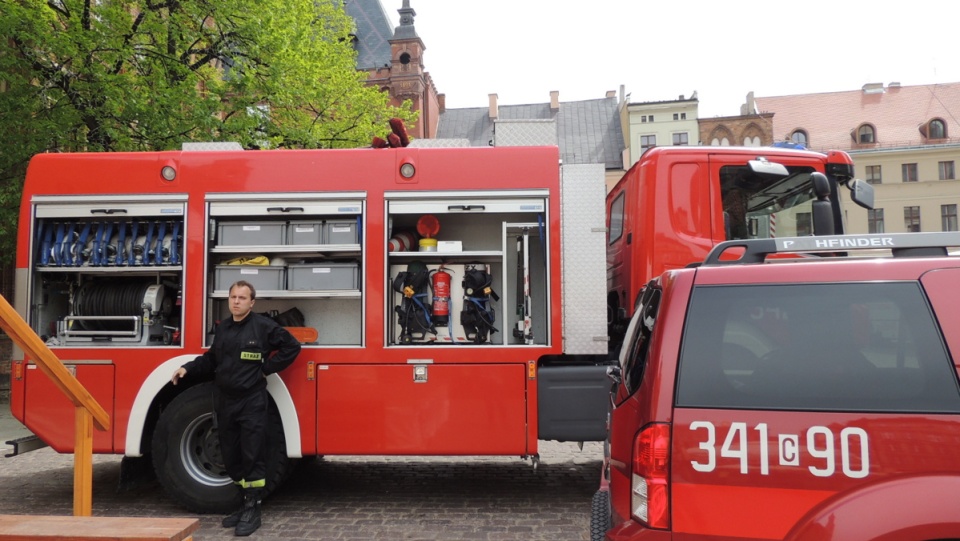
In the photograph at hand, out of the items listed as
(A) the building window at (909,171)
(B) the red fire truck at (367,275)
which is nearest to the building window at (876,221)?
(A) the building window at (909,171)

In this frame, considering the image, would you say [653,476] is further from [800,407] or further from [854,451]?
[854,451]

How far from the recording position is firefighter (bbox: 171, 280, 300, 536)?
5.00 meters

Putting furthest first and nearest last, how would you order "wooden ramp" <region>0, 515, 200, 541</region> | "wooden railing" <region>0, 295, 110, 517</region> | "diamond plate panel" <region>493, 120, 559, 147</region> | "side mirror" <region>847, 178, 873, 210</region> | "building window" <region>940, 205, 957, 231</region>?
1. "building window" <region>940, 205, 957, 231</region>
2. "diamond plate panel" <region>493, 120, 559, 147</region>
3. "side mirror" <region>847, 178, 873, 210</region>
4. "wooden railing" <region>0, 295, 110, 517</region>
5. "wooden ramp" <region>0, 515, 200, 541</region>

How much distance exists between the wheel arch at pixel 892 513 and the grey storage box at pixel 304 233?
414cm

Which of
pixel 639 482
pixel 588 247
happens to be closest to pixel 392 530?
pixel 588 247

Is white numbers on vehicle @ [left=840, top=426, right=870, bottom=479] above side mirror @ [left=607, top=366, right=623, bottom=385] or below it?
below

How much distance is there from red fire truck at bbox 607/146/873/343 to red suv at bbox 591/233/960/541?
8.37ft

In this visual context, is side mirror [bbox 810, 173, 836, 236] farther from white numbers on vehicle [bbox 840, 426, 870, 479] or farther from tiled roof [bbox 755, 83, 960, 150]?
tiled roof [bbox 755, 83, 960, 150]

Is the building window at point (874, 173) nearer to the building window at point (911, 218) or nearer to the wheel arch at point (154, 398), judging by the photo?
the building window at point (911, 218)

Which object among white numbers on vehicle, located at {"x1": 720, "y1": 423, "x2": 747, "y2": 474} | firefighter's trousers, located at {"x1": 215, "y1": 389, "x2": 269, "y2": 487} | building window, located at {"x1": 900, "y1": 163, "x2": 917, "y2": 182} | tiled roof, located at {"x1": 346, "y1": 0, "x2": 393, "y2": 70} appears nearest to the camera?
white numbers on vehicle, located at {"x1": 720, "y1": 423, "x2": 747, "y2": 474}

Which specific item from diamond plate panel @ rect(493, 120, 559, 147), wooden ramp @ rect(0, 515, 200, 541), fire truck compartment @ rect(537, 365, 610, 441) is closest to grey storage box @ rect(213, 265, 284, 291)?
diamond plate panel @ rect(493, 120, 559, 147)

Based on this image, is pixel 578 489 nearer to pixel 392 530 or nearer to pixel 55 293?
pixel 392 530

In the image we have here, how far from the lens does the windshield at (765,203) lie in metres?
5.29

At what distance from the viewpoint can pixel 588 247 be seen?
5293mm
